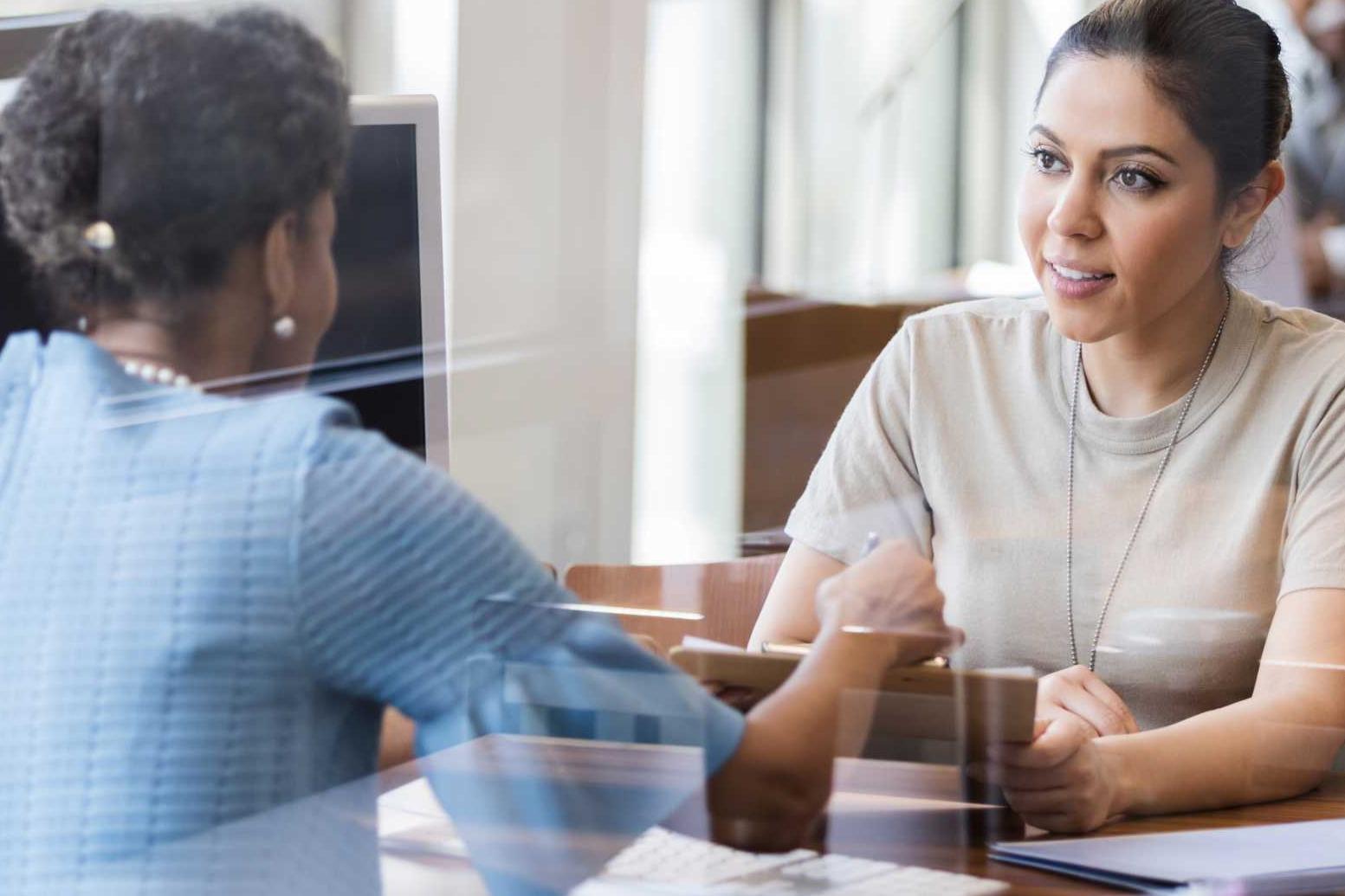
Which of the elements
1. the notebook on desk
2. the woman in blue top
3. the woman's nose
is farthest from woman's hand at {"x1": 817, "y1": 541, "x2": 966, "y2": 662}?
the woman's nose

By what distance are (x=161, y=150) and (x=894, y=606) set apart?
382mm

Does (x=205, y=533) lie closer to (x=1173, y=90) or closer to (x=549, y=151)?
(x=549, y=151)

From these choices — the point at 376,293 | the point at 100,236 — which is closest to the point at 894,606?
the point at 376,293

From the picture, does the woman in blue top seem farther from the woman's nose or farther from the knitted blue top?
the woman's nose

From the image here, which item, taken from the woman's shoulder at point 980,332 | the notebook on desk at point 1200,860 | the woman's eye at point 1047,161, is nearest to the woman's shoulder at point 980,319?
the woman's shoulder at point 980,332

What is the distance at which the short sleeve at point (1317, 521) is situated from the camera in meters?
0.91

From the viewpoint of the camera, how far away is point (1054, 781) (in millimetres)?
755

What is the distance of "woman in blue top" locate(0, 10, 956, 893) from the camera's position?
0.59 metres

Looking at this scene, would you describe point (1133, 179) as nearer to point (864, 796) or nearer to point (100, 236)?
point (864, 796)

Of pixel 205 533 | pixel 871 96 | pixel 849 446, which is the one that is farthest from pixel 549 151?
pixel 871 96

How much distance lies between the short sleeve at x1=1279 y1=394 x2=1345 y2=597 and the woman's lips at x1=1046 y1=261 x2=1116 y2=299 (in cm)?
16

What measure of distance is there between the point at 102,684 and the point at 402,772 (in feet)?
0.43

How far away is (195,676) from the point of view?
61cm

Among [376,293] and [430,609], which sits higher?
[376,293]
